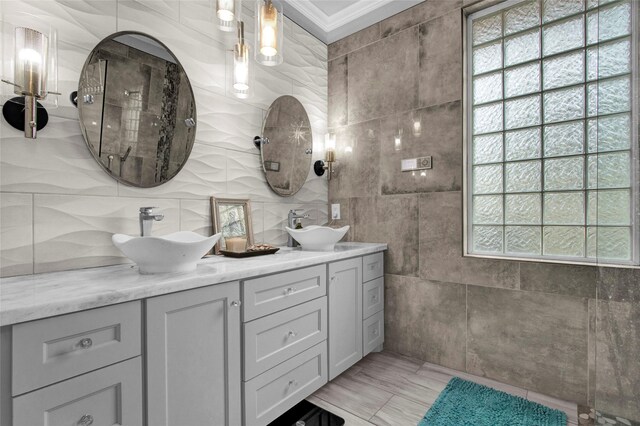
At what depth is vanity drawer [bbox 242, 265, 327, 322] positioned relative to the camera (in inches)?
57.3

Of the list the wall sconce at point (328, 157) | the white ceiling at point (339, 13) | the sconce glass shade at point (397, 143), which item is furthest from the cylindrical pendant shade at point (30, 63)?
the sconce glass shade at point (397, 143)

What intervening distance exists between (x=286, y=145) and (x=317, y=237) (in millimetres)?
871

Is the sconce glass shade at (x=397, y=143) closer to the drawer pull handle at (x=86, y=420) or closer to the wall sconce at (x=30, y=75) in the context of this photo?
the wall sconce at (x=30, y=75)

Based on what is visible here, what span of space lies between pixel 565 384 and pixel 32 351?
2.54 meters

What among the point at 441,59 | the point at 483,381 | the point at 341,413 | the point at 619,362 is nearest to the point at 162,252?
the point at 341,413

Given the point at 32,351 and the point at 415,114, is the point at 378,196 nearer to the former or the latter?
the point at 415,114

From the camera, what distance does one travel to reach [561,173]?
192 centimetres

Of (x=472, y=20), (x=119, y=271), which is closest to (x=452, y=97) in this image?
(x=472, y=20)

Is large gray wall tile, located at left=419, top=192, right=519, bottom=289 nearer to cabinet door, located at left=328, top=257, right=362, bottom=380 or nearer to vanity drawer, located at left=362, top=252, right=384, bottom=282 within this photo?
vanity drawer, located at left=362, top=252, right=384, bottom=282

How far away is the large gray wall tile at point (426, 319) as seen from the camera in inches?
87.4

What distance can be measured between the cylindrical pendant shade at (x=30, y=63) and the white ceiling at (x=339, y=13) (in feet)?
5.60

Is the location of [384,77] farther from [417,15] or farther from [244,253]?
[244,253]

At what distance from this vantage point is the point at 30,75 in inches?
46.8

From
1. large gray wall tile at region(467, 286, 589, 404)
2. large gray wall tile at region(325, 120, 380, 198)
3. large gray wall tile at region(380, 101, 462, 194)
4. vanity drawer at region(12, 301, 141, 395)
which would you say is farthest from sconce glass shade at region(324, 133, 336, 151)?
vanity drawer at region(12, 301, 141, 395)
